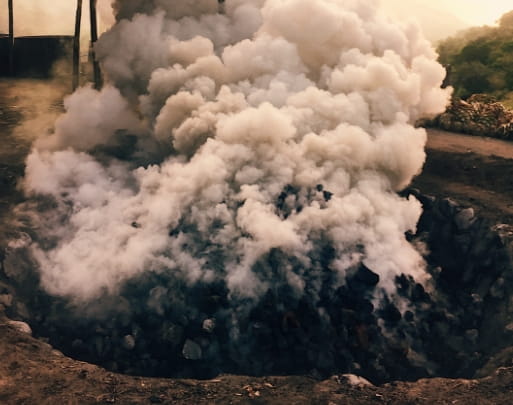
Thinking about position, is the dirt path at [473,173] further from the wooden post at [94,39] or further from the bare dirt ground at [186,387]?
the wooden post at [94,39]

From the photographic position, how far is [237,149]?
42.8ft

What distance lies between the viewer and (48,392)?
8359 millimetres

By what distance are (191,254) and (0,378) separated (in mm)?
4687

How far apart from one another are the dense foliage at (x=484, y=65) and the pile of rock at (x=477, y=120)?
462 centimetres

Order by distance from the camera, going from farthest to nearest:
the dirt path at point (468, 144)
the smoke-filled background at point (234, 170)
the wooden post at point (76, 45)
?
the wooden post at point (76, 45) → the dirt path at point (468, 144) → the smoke-filled background at point (234, 170)

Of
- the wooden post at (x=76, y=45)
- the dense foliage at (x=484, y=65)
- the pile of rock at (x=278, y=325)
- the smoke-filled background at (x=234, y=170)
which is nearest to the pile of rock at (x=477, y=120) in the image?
the dense foliage at (x=484, y=65)

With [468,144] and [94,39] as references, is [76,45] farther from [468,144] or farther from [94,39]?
[468,144]

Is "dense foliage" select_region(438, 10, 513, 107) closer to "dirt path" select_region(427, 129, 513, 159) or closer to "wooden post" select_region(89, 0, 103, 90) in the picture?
"dirt path" select_region(427, 129, 513, 159)

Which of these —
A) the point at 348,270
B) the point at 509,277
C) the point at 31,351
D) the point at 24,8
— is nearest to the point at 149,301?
the point at 31,351

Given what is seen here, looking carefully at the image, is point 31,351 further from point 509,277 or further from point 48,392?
point 509,277

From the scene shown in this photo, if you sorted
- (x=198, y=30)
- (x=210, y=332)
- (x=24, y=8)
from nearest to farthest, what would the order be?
(x=210, y=332) < (x=198, y=30) < (x=24, y=8)

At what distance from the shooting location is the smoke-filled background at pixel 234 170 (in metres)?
10.9

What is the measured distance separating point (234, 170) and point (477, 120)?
14673 millimetres

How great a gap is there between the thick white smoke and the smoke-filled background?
48 millimetres
